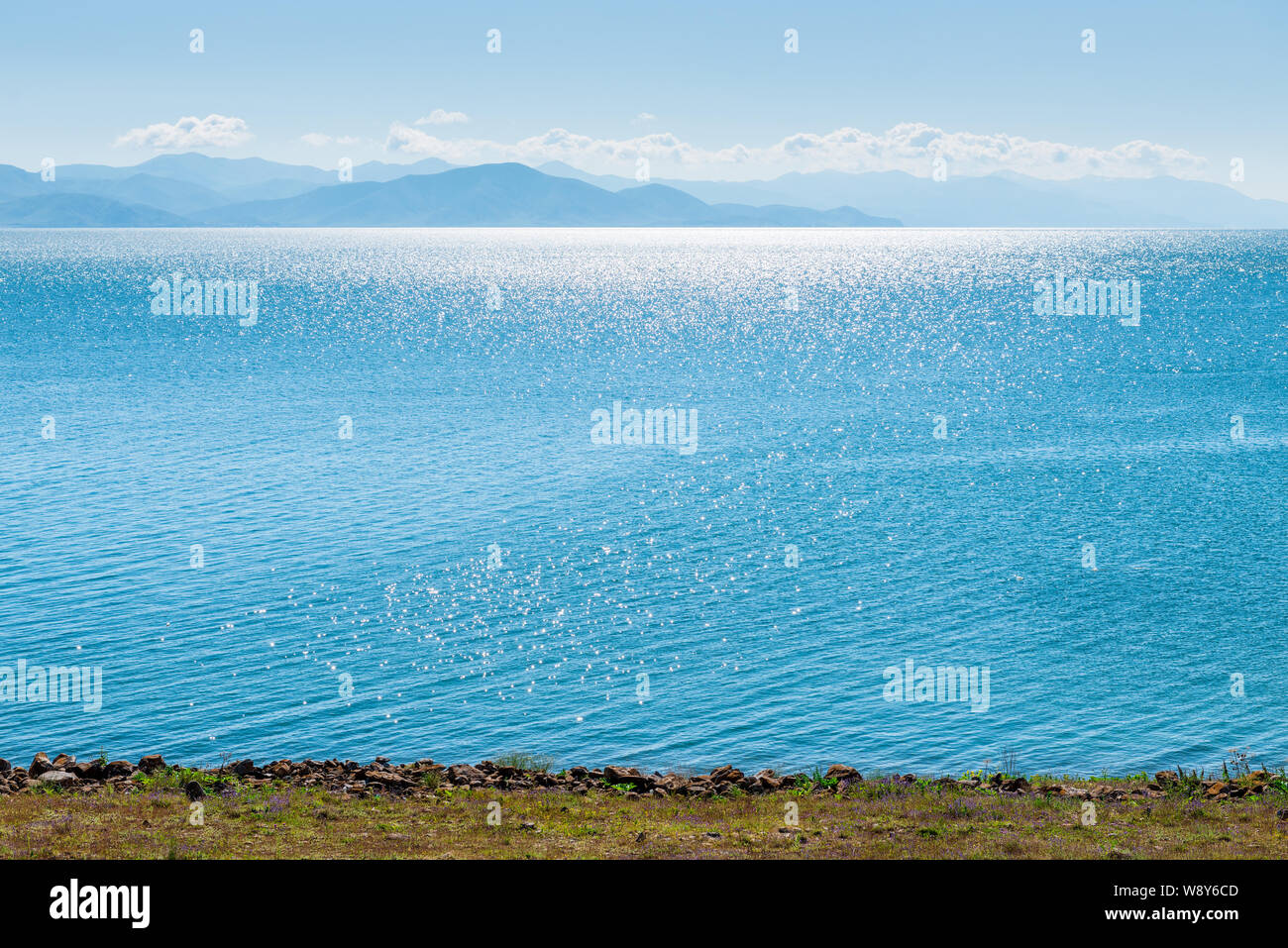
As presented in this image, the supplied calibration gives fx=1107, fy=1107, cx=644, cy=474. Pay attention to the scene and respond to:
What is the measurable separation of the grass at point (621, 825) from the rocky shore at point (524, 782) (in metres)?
0.67

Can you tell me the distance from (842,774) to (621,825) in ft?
29.0

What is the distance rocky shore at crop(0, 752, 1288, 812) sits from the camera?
94.3ft

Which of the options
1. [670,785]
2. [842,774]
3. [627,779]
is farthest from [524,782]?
[842,774]

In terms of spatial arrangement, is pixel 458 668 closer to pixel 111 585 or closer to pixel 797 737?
pixel 797 737

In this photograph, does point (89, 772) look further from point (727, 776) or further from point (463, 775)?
point (727, 776)

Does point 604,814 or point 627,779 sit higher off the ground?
point 604,814

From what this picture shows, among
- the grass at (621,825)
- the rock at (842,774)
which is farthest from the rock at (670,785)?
the rock at (842,774)

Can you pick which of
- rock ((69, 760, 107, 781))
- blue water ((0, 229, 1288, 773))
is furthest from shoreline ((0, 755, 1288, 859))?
blue water ((0, 229, 1288, 773))

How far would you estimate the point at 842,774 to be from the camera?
3130 centimetres

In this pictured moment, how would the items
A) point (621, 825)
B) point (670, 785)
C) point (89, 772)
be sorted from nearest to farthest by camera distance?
point (621, 825)
point (89, 772)
point (670, 785)

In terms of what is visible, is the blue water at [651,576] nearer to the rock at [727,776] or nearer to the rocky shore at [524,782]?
the rock at [727,776]

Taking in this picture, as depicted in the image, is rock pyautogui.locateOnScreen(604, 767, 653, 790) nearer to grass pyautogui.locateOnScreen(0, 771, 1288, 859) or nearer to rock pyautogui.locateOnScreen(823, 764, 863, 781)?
grass pyautogui.locateOnScreen(0, 771, 1288, 859)
